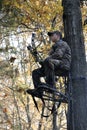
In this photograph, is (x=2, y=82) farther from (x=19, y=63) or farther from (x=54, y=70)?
(x=54, y=70)

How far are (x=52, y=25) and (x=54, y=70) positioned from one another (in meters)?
8.34

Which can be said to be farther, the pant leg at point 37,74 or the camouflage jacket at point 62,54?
the pant leg at point 37,74

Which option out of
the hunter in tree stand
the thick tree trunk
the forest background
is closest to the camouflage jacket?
the hunter in tree stand

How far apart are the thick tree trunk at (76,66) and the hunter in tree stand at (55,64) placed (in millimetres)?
582

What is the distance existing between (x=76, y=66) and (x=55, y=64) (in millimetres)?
1061

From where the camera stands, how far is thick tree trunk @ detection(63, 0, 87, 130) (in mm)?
6806

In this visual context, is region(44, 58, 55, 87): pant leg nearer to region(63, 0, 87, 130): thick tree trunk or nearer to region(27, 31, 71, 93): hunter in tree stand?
region(27, 31, 71, 93): hunter in tree stand

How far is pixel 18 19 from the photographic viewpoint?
1148 cm

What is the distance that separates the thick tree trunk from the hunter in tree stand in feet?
1.91

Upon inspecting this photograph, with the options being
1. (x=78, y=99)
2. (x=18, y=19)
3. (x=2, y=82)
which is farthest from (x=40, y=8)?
(x=2, y=82)

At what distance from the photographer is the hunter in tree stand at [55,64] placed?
6.11 meters

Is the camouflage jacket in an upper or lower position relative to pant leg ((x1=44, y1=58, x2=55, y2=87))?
upper

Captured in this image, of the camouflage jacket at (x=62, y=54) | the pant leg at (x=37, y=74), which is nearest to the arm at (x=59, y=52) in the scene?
the camouflage jacket at (x=62, y=54)

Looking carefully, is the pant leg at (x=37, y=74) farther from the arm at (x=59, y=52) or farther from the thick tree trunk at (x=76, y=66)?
the thick tree trunk at (x=76, y=66)
